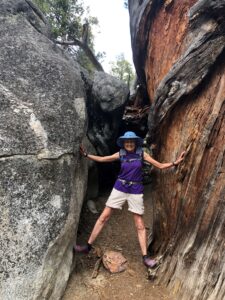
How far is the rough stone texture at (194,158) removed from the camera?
204 inches


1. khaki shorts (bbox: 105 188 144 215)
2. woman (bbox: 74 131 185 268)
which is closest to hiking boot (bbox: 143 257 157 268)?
woman (bbox: 74 131 185 268)

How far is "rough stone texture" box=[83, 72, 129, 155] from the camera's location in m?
8.31

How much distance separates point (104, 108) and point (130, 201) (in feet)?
10.00

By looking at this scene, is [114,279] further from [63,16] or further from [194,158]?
[63,16]

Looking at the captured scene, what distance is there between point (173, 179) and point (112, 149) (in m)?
3.53

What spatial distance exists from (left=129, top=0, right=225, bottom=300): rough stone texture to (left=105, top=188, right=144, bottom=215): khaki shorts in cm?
51

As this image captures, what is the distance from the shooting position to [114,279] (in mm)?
6008

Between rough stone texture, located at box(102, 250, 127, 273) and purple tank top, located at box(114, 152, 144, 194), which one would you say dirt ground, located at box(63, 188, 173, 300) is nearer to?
rough stone texture, located at box(102, 250, 127, 273)

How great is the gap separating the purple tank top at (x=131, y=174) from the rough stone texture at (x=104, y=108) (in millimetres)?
2615

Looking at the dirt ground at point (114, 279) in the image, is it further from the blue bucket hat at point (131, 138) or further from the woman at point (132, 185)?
the blue bucket hat at point (131, 138)

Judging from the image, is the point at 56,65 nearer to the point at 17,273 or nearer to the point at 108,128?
the point at 108,128

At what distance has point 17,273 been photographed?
4633 mm

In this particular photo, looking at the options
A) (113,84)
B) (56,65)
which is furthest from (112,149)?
(56,65)

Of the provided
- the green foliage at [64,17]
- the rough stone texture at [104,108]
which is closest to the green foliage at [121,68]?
the green foliage at [64,17]
